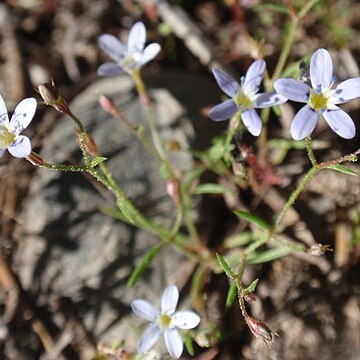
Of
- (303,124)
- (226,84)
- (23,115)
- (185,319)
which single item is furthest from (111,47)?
(185,319)

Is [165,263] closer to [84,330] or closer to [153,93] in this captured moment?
[84,330]

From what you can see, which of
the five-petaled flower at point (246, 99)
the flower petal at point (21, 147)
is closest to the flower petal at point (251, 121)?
the five-petaled flower at point (246, 99)

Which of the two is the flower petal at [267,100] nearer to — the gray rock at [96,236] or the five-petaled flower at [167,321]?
the gray rock at [96,236]

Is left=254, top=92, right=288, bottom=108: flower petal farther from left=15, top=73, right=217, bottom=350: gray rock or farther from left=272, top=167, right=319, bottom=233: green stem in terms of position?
left=15, top=73, right=217, bottom=350: gray rock

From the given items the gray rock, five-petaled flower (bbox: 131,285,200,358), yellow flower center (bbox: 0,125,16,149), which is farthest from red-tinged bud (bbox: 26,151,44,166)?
the gray rock

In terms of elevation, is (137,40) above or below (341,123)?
above

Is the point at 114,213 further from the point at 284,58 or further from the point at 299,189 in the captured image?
the point at 284,58

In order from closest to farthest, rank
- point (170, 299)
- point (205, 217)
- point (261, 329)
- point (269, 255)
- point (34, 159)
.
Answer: point (261, 329) < point (34, 159) < point (170, 299) < point (269, 255) < point (205, 217)
